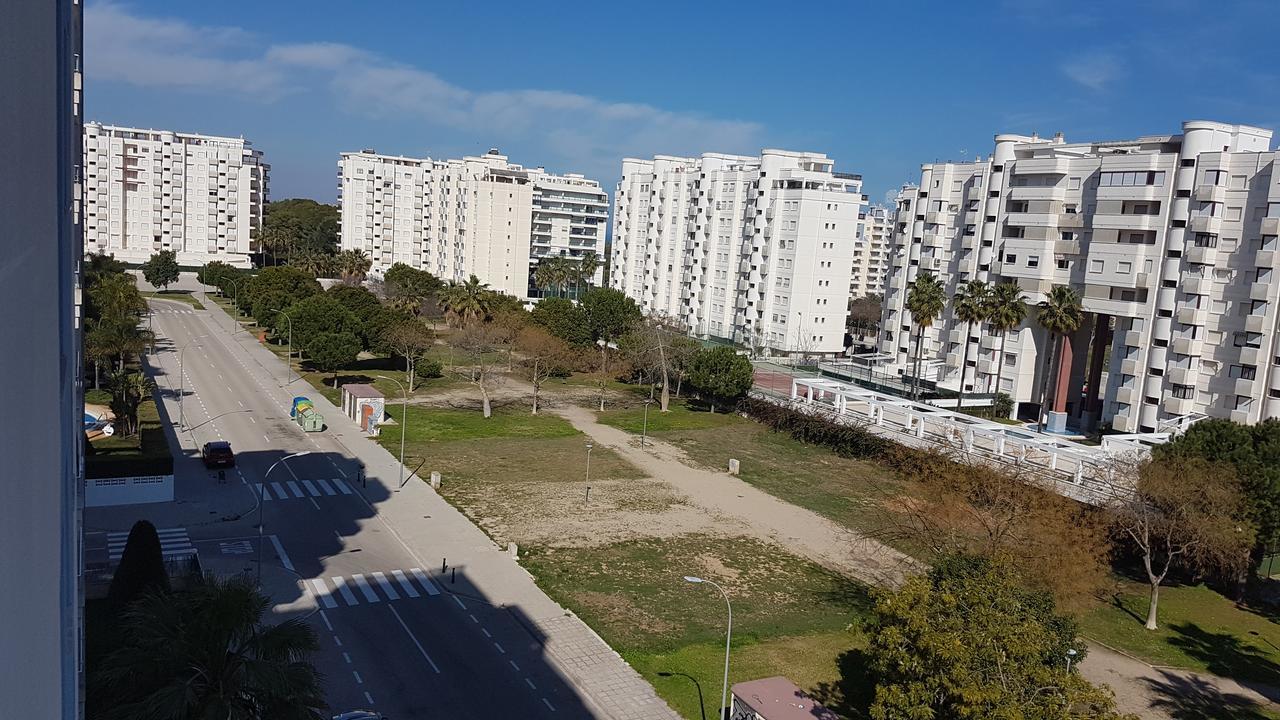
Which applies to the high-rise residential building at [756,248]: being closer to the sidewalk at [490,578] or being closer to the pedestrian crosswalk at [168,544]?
the sidewalk at [490,578]

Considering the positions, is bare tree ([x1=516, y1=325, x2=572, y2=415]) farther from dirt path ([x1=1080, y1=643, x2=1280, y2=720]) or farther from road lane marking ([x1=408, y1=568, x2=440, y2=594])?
dirt path ([x1=1080, y1=643, x2=1280, y2=720])

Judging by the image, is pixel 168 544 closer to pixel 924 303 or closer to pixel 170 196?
pixel 924 303

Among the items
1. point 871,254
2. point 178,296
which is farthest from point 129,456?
point 871,254

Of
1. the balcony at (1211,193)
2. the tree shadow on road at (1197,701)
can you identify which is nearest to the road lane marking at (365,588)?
the tree shadow on road at (1197,701)

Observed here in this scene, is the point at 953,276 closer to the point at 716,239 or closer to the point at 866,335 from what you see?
the point at 716,239

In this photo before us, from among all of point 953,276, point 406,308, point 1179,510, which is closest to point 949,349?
point 953,276
